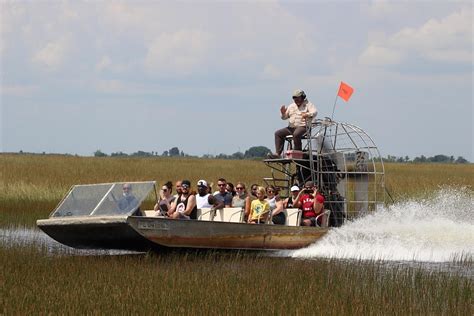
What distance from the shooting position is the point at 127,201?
53.9 feet

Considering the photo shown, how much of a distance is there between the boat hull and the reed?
0.54m

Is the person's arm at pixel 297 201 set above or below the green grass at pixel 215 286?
above

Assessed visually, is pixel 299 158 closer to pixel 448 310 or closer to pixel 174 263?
pixel 174 263

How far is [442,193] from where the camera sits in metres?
31.0

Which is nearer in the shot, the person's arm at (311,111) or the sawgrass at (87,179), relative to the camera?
the person's arm at (311,111)

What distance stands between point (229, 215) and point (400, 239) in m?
3.79

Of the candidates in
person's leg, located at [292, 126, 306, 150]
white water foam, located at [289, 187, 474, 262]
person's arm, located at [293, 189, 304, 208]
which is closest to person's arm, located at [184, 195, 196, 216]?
white water foam, located at [289, 187, 474, 262]

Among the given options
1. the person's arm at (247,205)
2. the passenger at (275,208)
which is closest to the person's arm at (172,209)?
the person's arm at (247,205)

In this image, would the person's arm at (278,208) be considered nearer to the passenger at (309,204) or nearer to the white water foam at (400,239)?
the passenger at (309,204)

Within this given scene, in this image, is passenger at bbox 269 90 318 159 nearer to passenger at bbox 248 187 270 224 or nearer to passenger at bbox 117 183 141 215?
passenger at bbox 248 187 270 224

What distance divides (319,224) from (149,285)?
7423 mm

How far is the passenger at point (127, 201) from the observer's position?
16.2 m

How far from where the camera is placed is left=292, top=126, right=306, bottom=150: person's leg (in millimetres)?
19453

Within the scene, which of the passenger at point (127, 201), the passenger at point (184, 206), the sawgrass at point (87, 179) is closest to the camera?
the passenger at point (127, 201)
